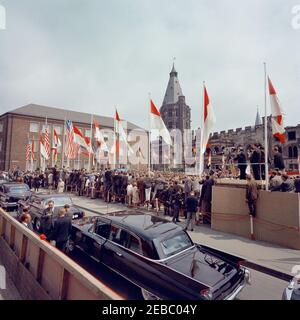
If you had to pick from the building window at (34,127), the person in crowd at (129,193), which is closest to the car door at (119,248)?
the person in crowd at (129,193)

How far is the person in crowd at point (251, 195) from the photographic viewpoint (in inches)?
306

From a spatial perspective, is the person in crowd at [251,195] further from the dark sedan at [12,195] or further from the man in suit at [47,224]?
the dark sedan at [12,195]

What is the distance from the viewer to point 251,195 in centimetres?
777

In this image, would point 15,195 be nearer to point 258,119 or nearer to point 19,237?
point 19,237

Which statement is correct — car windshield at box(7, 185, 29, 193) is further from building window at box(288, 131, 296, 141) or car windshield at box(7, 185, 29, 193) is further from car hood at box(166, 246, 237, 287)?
building window at box(288, 131, 296, 141)

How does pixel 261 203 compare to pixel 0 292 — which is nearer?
pixel 0 292

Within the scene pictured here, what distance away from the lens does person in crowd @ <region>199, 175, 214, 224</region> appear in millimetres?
9796

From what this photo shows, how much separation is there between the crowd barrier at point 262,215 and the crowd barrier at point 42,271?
6.87m

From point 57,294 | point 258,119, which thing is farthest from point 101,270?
point 258,119

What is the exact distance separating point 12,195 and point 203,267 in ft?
41.6

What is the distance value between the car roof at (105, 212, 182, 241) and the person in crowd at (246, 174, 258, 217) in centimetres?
396

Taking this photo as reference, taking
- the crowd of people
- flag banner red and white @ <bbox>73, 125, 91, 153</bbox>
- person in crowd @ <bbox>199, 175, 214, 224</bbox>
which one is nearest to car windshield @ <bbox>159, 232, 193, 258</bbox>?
the crowd of people

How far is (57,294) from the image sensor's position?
3.45m
